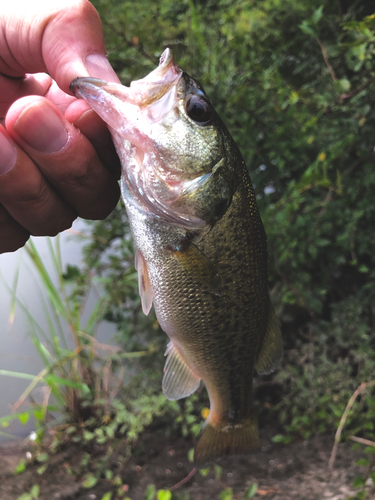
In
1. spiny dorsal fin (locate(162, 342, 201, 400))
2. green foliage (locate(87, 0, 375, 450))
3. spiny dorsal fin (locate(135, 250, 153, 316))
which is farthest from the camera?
green foliage (locate(87, 0, 375, 450))

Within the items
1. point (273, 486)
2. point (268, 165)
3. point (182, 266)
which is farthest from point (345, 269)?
point (182, 266)

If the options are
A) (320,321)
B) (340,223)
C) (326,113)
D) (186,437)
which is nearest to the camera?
(326,113)

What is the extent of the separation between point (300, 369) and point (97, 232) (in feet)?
5.92

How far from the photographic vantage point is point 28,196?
39.5 inches

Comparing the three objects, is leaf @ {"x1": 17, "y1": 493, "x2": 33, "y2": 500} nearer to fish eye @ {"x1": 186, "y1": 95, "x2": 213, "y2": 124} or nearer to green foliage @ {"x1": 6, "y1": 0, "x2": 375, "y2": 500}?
green foliage @ {"x1": 6, "y1": 0, "x2": 375, "y2": 500}

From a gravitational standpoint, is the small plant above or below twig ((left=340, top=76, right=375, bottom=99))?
below

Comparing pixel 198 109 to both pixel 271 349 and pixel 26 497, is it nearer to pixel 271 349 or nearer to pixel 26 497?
pixel 271 349

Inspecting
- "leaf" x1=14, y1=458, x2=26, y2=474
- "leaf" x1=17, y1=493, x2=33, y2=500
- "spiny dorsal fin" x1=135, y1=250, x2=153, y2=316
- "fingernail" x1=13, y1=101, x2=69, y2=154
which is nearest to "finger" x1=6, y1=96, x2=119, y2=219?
"fingernail" x1=13, y1=101, x2=69, y2=154

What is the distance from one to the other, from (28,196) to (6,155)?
0.14 m

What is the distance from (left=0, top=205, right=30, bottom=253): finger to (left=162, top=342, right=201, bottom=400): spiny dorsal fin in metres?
0.63

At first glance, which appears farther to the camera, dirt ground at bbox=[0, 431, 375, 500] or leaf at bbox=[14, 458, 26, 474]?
leaf at bbox=[14, 458, 26, 474]

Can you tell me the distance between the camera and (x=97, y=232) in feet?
8.75

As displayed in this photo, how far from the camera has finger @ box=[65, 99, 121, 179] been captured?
3.20ft

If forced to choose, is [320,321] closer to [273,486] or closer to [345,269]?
[345,269]
